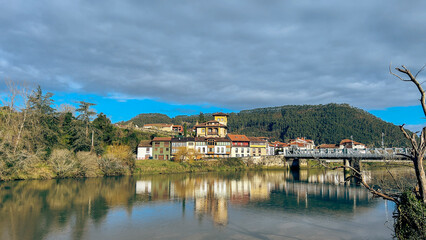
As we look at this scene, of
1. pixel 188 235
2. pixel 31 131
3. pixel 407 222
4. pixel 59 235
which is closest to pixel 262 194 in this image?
pixel 188 235

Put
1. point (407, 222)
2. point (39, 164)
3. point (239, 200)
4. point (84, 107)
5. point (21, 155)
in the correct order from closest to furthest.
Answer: point (407, 222) → point (239, 200) → point (21, 155) → point (39, 164) → point (84, 107)

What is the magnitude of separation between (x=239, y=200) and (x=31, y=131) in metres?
44.5

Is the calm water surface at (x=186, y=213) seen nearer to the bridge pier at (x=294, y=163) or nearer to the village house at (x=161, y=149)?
the village house at (x=161, y=149)

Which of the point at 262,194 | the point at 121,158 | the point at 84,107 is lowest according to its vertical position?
the point at 262,194

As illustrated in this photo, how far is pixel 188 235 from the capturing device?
19609 mm

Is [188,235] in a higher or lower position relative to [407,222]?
lower

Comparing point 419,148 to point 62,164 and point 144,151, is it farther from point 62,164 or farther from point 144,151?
point 144,151

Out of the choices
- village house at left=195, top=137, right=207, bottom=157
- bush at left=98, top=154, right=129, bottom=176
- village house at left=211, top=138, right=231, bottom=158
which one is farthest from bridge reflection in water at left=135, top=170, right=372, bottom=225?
village house at left=211, top=138, right=231, bottom=158

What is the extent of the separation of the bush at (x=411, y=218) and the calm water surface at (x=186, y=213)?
9.26 m

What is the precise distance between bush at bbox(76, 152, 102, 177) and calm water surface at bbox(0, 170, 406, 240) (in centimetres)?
1091

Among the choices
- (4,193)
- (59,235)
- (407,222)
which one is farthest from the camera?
(4,193)

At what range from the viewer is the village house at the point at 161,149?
7856 centimetres

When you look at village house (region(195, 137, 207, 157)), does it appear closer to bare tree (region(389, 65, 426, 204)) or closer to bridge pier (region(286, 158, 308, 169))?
bridge pier (region(286, 158, 308, 169))

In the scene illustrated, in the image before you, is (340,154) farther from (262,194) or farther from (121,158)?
(121,158)
